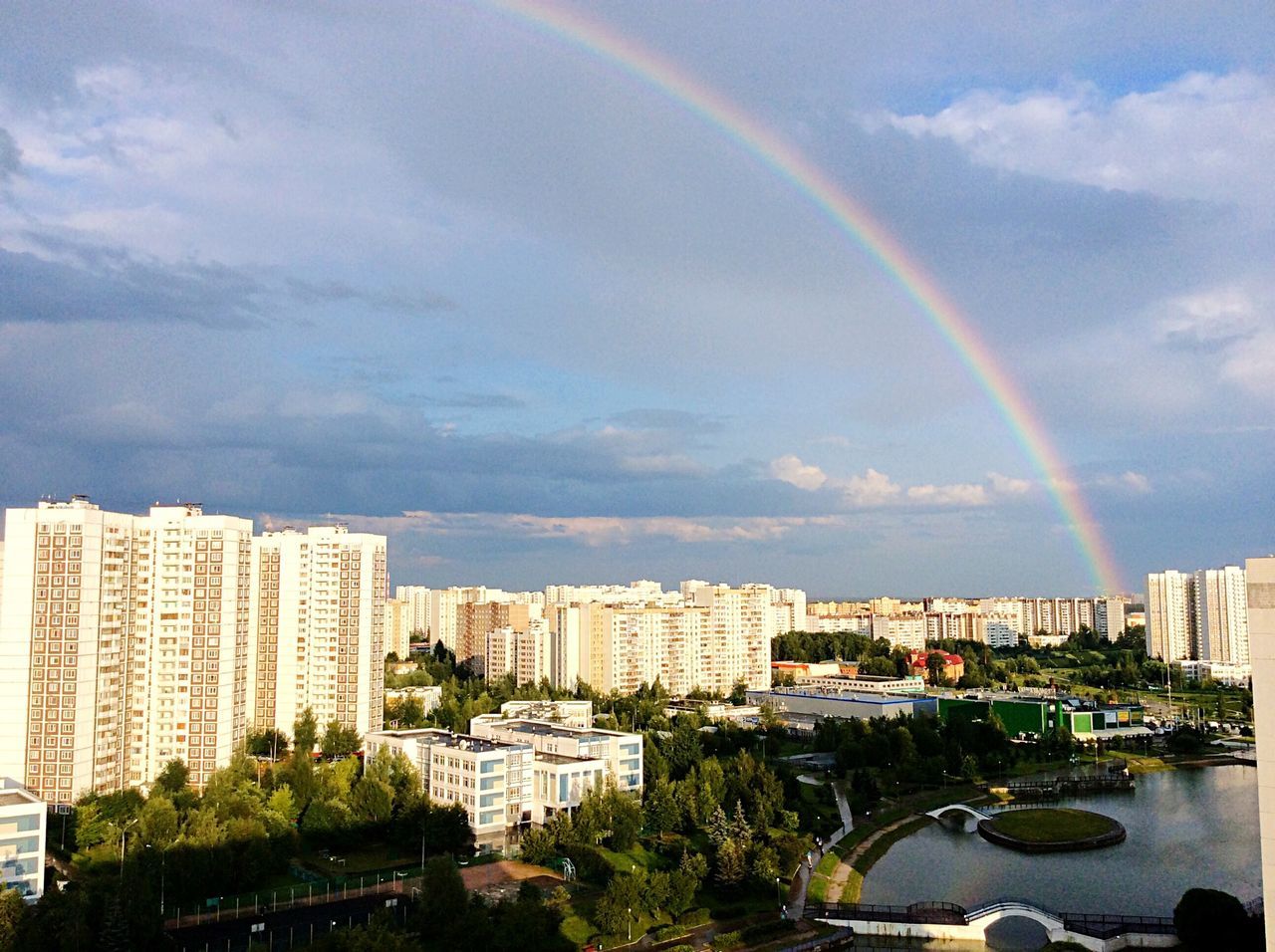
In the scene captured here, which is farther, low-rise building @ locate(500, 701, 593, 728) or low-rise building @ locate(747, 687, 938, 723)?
low-rise building @ locate(747, 687, 938, 723)

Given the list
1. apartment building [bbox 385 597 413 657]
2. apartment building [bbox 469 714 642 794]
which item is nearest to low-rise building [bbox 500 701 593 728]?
apartment building [bbox 469 714 642 794]

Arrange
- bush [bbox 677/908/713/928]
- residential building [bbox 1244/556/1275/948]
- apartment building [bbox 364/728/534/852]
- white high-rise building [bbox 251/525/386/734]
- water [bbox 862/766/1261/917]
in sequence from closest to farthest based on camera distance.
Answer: residential building [bbox 1244/556/1275/948]
bush [bbox 677/908/713/928]
water [bbox 862/766/1261/917]
apartment building [bbox 364/728/534/852]
white high-rise building [bbox 251/525/386/734]

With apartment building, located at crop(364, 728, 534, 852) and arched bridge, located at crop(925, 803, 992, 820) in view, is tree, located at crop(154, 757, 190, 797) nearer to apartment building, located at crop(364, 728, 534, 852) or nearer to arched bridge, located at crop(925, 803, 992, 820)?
apartment building, located at crop(364, 728, 534, 852)

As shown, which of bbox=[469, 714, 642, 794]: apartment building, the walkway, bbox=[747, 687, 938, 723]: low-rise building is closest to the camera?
the walkway

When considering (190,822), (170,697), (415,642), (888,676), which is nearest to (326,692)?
(170,697)

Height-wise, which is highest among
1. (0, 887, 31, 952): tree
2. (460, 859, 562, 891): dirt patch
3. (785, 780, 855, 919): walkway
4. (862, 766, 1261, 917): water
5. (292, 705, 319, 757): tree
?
(292, 705, 319, 757): tree

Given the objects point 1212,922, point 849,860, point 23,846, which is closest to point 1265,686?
point 1212,922

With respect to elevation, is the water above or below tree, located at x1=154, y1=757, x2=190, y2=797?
below
